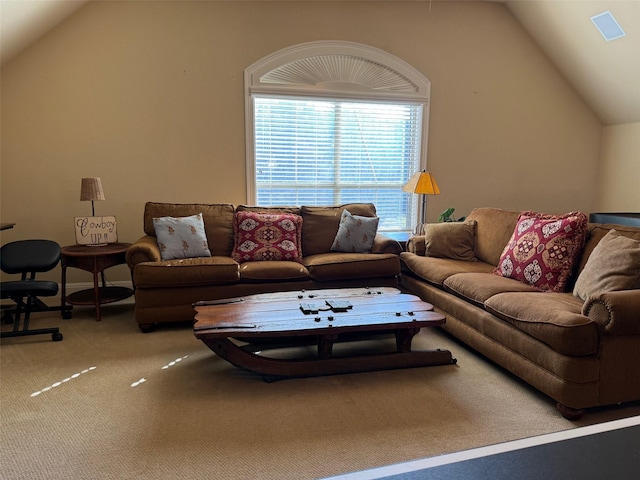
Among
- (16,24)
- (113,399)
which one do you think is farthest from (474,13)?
(113,399)

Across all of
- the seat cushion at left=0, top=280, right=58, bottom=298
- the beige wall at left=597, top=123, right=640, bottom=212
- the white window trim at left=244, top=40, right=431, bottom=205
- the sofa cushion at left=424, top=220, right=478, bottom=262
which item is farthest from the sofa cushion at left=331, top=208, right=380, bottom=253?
the beige wall at left=597, top=123, right=640, bottom=212

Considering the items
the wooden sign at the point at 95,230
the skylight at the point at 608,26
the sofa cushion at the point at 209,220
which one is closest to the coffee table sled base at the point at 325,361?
the sofa cushion at the point at 209,220

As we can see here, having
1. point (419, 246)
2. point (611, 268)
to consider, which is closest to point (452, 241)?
point (419, 246)

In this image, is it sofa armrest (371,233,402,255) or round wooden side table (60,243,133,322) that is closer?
round wooden side table (60,243,133,322)

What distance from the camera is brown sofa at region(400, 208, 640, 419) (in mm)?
2062

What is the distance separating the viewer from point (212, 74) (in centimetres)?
421

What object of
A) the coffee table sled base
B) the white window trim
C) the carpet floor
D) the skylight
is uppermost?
the skylight

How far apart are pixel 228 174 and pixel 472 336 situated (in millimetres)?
2815

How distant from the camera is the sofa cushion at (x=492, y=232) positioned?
Result: 3529mm

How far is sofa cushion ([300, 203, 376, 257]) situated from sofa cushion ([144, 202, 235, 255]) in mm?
693

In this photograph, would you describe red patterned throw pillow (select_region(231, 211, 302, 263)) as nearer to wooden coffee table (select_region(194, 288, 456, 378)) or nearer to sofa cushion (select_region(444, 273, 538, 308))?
wooden coffee table (select_region(194, 288, 456, 378))

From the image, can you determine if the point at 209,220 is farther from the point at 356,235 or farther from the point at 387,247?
the point at 387,247

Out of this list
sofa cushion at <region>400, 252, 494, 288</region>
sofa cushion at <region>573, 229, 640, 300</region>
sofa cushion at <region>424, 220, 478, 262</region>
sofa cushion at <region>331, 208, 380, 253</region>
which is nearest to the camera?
sofa cushion at <region>573, 229, 640, 300</region>

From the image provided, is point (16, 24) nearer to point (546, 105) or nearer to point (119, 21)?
point (119, 21)
